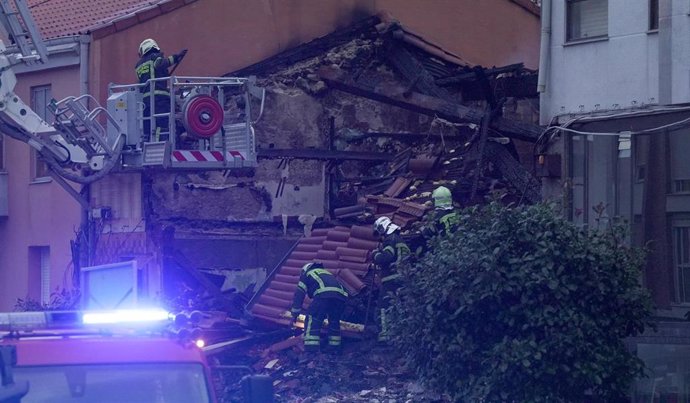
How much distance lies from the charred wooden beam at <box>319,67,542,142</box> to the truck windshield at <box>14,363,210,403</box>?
11.8 meters

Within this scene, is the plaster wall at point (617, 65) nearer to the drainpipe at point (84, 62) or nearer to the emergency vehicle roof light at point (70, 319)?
the emergency vehicle roof light at point (70, 319)

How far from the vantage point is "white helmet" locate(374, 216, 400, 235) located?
1602cm

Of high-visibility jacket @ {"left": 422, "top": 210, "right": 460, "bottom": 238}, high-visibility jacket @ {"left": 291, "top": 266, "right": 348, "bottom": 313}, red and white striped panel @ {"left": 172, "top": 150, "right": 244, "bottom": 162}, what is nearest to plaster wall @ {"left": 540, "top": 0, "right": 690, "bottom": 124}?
high-visibility jacket @ {"left": 422, "top": 210, "right": 460, "bottom": 238}

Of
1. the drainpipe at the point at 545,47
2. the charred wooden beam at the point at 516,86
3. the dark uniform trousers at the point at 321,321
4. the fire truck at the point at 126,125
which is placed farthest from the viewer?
the charred wooden beam at the point at 516,86

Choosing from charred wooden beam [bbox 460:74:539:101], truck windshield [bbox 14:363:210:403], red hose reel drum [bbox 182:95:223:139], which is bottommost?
truck windshield [bbox 14:363:210:403]

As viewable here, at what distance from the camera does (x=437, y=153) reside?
18.9 m

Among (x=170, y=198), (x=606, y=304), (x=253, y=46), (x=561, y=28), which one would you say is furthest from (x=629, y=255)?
(x=253, y=46)

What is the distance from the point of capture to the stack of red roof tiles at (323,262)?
1650 centimetres

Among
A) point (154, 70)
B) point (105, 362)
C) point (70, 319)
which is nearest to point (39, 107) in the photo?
point (154, 70)

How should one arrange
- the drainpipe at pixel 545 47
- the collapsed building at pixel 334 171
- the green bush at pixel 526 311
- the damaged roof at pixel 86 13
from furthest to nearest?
the damaged roof at pixel 86 13 < the collapsed building at pixel 334 171 < the drainpipe at pixel 545 47 < the green bush at pixel 526 311

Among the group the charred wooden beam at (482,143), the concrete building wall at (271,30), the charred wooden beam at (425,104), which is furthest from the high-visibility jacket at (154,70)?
the charred wooden beam at (482,143)

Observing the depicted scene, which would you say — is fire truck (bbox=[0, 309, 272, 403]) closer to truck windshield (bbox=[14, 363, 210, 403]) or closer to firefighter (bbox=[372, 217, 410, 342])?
truck windshield (bbox=[14, 363, 210, 403])

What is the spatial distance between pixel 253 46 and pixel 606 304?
11.7m

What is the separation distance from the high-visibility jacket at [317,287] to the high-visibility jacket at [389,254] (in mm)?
638
